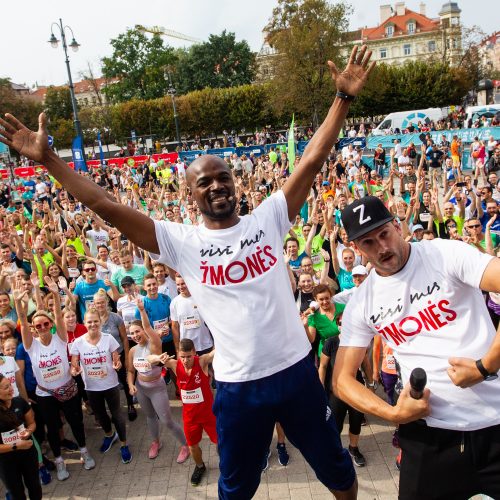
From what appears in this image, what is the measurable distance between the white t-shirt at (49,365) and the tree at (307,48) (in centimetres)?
3831

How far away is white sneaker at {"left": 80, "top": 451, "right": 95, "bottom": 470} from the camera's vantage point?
5051 millimetres

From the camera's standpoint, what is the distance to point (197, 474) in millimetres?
4617

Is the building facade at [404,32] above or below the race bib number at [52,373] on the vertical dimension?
above

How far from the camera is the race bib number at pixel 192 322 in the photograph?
18.6ft

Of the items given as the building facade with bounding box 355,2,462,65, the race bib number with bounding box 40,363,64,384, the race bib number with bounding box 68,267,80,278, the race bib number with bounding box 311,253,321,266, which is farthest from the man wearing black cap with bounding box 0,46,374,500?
the building facade with bounding box 355,2,462,65

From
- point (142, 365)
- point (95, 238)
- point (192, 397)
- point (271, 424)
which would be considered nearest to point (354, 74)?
point (271, 424)

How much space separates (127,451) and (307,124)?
42733 mm

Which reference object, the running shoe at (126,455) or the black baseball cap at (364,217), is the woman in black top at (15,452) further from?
the black baseball cap at (364,217)

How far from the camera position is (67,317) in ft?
18.6

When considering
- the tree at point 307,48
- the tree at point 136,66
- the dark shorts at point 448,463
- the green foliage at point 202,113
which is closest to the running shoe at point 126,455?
the dark shorts at point 448,463

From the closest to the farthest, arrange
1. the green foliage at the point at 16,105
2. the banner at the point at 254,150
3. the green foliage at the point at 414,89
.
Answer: the banner at the point at 254,150 < the green foliage at the point at 414,89 < the green foliage at the point at 16,105

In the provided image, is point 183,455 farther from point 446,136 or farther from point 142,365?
point 446,136

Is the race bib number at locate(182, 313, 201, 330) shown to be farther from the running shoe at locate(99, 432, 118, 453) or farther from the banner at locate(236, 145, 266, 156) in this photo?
the banner at locate(236, 145, 266, 156)

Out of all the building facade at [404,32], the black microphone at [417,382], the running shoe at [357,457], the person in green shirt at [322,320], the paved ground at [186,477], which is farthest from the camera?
the building facade at [404,32]
